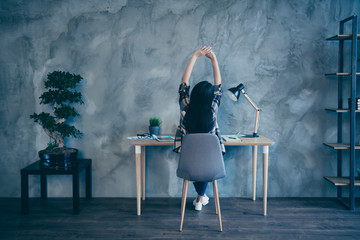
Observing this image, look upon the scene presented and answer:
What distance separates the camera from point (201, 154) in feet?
7.97

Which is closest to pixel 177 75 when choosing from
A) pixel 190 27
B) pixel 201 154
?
pixel 190 27

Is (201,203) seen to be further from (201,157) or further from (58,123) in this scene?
(58,123)

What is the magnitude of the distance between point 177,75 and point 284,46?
1296 mm

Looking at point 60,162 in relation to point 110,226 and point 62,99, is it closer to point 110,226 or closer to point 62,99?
point 62,99

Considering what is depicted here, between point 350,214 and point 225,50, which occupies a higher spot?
point 225,50

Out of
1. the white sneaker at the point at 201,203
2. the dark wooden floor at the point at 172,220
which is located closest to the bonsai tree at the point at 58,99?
the dark wooden floor at the point at 172,220

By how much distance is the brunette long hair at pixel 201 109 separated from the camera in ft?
8.60

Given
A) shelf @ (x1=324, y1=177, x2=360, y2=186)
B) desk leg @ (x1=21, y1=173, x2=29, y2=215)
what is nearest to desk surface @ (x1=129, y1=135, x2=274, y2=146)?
shelf @ (x1=324, y1=177, x2=360, y2=186)

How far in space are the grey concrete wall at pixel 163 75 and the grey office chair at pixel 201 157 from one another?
1.07 m

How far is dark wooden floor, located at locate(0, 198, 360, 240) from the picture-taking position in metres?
2.54

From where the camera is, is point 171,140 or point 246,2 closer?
point 171,140

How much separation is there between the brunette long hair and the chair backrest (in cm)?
26

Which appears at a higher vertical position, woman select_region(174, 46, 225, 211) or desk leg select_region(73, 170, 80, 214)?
woman select_region(174, 46, 225, 211)

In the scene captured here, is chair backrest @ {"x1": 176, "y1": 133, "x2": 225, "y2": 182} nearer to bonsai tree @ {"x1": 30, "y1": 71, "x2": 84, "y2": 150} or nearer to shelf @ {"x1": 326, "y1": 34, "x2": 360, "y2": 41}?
bonsai tree @ {"x1": 30, "y1": 71, "x2": 84, "y2": 150}
